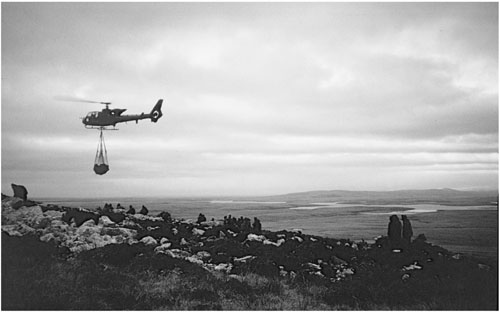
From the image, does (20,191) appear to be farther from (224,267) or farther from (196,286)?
(196,286)

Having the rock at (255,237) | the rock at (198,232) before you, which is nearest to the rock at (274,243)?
the rock at (255,237)

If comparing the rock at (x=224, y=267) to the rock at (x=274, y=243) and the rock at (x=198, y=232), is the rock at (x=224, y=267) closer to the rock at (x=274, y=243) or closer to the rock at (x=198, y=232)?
the rock at (x=274, y=243)

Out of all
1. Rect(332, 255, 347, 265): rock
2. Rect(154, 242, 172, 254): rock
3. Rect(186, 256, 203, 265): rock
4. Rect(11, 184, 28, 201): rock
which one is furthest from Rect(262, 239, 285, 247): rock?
Rect(11, 184, 28, 201): rock

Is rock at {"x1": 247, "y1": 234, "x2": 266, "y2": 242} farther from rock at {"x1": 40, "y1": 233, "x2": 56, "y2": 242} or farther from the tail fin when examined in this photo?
rock at {"x1": 40, "y1": 233, "x2": 56, "y2": 242}

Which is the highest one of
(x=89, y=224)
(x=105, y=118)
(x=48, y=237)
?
(x=105, y=118)

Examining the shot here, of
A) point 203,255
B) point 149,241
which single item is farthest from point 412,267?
point 149,241

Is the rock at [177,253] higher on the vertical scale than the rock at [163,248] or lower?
lower

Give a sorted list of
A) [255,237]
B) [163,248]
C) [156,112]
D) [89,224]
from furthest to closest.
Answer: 1. [156,112]
2. [255,237]
3. [89,224]
4. [163,248]

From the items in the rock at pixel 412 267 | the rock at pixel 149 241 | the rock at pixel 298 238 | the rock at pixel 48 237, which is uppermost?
the rock at pixel 48 237

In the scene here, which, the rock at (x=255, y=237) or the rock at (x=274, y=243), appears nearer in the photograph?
the rock at (x=274, y=243)

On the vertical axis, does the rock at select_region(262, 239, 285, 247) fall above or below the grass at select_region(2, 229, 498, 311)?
above

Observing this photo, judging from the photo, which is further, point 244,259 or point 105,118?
point 105,118

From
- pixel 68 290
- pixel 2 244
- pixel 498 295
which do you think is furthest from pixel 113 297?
pixel 498 295
